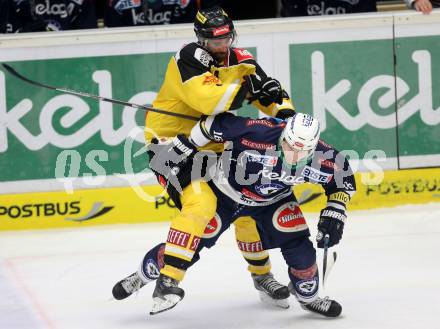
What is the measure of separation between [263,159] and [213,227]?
0.40 metres

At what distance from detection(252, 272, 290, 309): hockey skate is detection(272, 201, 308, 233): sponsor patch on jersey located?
1.12ft

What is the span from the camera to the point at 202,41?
4621 mm

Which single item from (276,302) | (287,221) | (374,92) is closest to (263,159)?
(287,221)

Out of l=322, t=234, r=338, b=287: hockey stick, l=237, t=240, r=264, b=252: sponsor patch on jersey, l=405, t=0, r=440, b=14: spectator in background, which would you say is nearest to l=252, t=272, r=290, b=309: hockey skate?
l=237, t=240, r=264, b=252: sponsor patch on jersey

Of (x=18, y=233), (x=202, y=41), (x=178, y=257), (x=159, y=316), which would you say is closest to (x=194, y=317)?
(x=159, y=316)

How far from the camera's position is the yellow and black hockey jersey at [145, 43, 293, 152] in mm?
4375

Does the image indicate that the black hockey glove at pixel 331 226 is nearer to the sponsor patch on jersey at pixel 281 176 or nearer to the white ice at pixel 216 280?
the sponsor patch on jersey at pixel 281 176

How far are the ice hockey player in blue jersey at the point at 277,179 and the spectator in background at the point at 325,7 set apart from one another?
2696 mm

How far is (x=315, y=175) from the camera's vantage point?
441cm

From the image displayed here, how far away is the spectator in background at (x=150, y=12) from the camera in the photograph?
6895 millimetres

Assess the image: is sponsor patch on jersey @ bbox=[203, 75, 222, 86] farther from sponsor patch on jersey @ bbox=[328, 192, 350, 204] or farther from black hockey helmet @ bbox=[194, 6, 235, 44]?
sponsor patch on jersey @ bbox=[328, 192, 350, 204]

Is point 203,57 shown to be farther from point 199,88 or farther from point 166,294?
point 166,294

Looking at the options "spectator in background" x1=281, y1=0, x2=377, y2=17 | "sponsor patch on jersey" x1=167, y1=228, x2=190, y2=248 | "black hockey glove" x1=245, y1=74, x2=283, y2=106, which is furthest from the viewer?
"spectator in background" x1=281, y1=0, x2=377, y2=17

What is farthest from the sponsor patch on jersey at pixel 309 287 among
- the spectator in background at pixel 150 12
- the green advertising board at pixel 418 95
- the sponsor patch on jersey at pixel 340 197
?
the spectator in background at pixel 150 12
